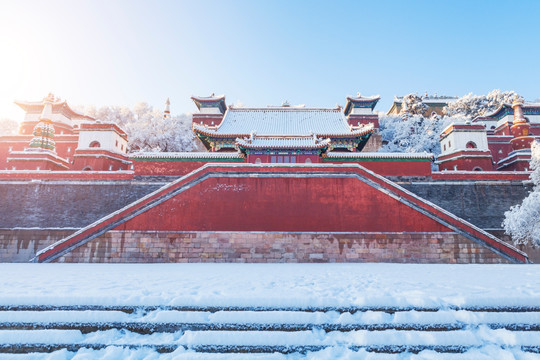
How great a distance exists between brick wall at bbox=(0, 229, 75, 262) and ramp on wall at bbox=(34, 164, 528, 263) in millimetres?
4624

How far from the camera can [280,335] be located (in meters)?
3.48

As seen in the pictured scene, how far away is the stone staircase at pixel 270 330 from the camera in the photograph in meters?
3.36

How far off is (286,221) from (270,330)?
7.47m

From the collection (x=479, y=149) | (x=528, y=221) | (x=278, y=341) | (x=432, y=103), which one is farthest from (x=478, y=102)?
(x=278, y=341)

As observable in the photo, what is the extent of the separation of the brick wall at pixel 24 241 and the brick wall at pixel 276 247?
199 inches

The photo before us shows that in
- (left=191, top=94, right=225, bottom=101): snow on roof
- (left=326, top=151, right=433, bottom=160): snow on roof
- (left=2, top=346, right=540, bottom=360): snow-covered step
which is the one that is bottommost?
(left=2, top=346, right=540, bottom=360): snow-covered step

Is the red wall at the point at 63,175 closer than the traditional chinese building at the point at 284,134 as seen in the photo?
Yes

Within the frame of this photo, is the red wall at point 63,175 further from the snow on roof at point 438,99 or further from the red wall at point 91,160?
the snow on roof at point 438,99

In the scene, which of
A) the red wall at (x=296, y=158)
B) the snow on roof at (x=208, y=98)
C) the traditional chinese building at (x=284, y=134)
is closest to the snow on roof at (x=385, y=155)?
the traditional chinese building at (x=284, y=134)

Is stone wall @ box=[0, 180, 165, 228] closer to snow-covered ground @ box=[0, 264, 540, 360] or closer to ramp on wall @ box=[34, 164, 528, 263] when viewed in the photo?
ramp on wall @ box=[34, 164, 528, 263]

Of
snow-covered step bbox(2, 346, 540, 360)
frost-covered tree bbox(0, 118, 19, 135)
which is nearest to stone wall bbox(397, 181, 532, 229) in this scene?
snow-covered step bbox(2, 346, 540, 360)

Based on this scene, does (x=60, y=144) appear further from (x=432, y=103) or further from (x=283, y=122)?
(x=432, y=103)

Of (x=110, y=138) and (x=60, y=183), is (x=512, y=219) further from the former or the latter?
(x=110, y=138)

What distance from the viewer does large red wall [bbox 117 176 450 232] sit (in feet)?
36.1
